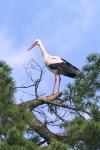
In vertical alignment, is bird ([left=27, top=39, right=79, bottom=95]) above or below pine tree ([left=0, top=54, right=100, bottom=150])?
above

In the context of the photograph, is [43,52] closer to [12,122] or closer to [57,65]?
[57,65]

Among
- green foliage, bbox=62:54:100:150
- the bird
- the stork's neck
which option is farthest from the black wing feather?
green foliage, bbox=62:54:100:150

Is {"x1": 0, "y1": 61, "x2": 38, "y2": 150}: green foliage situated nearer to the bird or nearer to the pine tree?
the pine tree

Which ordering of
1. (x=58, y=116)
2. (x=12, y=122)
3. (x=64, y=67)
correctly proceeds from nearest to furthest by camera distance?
(x=12, y=122)
(x=58, y=116)
(x=64, y=67)

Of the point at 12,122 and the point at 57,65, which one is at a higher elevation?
the point at 57,65

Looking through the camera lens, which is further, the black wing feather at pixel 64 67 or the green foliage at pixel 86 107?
the black wing feather at pixel 64 67

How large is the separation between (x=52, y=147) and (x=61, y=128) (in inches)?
52.4

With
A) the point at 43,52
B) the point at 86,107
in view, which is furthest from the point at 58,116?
the point at 43,52

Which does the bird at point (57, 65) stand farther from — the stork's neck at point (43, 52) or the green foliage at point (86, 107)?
the green foliage at point (86, 107)

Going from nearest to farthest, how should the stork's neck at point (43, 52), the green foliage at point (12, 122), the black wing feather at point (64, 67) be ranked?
the green foliage at point (12, 122), the black wing feather at point (64, 67), the stork's neck at point (43, 52)

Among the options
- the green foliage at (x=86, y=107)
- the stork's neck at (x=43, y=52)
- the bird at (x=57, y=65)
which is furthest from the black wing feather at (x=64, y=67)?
the green foliage at (x=86, y=107)

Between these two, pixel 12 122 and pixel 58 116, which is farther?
pixel 58 116

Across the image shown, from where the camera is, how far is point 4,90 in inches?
217

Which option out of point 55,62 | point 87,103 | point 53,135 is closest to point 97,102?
point 87,103
